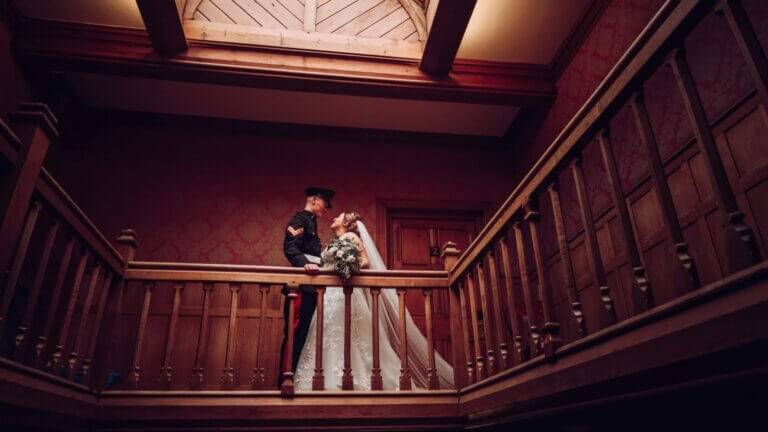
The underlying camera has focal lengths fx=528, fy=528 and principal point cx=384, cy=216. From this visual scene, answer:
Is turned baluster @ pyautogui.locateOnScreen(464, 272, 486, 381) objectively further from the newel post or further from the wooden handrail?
the wooden handrail

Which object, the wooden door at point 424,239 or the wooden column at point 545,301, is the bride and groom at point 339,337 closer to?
the wooden door at point 424,239

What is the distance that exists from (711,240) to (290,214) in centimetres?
423

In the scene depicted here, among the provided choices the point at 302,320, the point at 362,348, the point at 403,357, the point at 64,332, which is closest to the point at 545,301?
the point at 403,357

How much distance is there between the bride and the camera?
3.81 m

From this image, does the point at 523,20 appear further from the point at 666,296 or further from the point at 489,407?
the point at 489,407

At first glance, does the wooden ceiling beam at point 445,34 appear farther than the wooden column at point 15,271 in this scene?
Yes

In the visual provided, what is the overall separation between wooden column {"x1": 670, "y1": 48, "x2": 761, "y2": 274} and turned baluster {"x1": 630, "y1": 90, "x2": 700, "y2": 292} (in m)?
0.09

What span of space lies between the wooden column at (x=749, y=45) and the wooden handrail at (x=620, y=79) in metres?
0.11

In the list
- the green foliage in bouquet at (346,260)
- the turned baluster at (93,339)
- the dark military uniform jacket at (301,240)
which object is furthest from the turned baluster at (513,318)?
the turned baluster at (93,339)

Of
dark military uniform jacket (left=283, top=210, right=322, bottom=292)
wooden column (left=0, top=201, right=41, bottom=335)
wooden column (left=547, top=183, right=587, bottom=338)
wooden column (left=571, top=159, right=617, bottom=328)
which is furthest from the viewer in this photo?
dark military uniform jacket (left=283, top=210, right=322, bottom=292)

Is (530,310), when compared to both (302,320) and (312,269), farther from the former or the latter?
(302,320)

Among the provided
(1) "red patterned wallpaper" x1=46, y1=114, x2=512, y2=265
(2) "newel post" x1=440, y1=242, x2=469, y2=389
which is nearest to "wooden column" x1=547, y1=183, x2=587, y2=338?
(2) "newel post" x1=440, y1=242, x2=469, y2=389

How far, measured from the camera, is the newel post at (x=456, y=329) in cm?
357

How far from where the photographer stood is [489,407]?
2.87 metres
